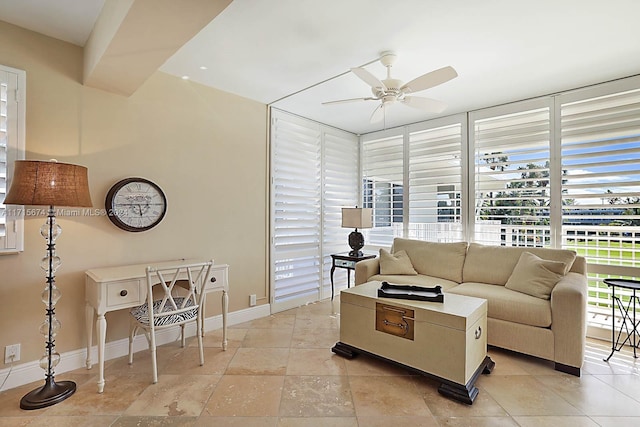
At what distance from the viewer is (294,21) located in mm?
2191

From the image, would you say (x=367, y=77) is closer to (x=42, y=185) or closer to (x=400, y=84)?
(x=400, y=84)

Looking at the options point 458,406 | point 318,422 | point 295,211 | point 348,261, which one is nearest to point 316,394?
point 318,422

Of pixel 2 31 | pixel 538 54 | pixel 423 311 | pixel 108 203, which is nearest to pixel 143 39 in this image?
pixel 2 31

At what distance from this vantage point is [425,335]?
224cm

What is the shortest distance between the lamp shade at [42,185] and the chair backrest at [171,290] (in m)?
0.70

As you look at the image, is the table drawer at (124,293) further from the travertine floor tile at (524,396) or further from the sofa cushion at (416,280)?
the travertine floor tile at (524,396)

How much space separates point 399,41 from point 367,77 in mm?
396

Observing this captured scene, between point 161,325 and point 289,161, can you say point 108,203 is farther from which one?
point 289,161

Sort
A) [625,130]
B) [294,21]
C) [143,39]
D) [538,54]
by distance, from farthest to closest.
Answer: [625,130], [538,54], [294,21], [143,39]

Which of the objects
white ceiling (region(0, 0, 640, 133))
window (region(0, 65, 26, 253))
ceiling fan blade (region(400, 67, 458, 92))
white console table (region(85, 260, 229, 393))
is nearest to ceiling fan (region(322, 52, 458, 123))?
ceiling fan blade (region(400, 67, 458, 92))

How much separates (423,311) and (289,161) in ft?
8.26

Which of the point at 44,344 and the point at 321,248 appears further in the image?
the point at 321,248

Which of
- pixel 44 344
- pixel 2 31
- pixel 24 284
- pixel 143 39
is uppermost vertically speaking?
pixel 2 31

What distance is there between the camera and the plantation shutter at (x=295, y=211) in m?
3.91
